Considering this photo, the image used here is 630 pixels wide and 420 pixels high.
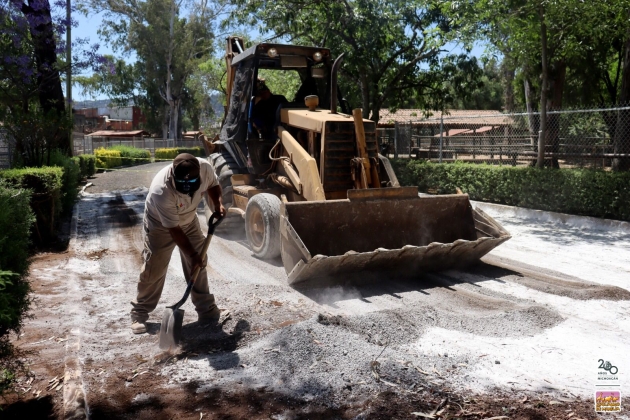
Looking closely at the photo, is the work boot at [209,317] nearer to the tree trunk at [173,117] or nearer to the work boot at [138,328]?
the work boot at [138,328]

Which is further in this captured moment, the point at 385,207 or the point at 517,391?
the point at 385,207

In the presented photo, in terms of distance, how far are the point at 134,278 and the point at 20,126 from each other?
553cm

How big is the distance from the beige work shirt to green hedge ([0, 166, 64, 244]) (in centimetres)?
424

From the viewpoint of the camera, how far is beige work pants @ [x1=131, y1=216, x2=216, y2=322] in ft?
17.8

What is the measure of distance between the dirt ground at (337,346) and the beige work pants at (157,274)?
0.18 meters

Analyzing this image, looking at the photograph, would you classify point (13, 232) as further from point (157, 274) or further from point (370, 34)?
point (370, 34)

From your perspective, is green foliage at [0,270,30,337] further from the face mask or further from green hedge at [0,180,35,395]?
the face mask

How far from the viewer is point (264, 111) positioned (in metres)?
9.12

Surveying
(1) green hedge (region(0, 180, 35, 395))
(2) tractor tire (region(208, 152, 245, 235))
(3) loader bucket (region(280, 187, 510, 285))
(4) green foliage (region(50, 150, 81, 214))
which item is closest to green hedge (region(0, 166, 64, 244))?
(4) green foliage (region(50, 150, 81, 214))

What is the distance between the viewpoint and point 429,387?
3.99 metres

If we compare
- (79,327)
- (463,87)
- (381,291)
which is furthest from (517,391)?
(463,87)

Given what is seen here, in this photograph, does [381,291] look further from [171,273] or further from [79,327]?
[79,327]

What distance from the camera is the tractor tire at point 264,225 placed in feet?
24.7
